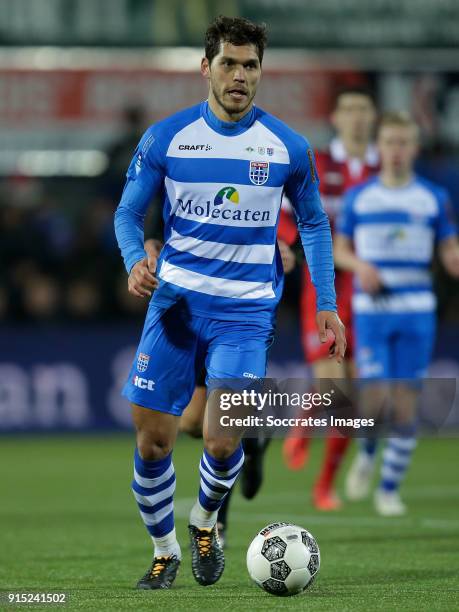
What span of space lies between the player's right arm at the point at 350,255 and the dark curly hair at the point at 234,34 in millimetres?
3485

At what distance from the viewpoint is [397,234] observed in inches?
399

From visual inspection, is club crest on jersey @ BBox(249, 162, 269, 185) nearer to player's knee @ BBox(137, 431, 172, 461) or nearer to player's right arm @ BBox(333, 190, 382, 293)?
player's knee @ BBox(137, 431, 172, 461)

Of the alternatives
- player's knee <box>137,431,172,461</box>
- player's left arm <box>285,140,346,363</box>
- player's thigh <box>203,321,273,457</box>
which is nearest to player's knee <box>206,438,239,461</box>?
player's thigh <box>203,321,273,457</box>

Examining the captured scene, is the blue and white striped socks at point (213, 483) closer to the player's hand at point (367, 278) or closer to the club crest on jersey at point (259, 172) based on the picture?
the club crest on jersey at point (259, 172)

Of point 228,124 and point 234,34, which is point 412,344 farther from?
point 234,34

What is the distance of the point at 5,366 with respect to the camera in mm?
15039

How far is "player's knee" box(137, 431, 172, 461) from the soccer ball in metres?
0.55

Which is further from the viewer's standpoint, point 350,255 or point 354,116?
point 354,116

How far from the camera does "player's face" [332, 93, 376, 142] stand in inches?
395

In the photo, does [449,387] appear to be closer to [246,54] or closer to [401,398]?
[401,398]

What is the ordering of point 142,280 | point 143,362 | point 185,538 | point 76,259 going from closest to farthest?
point 142,280 < point 143,362 < point 185,538 < point 76,259

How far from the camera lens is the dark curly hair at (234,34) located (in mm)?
6254

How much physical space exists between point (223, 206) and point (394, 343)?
410 centimetres

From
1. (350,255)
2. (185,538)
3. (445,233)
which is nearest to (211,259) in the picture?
(185,538)
